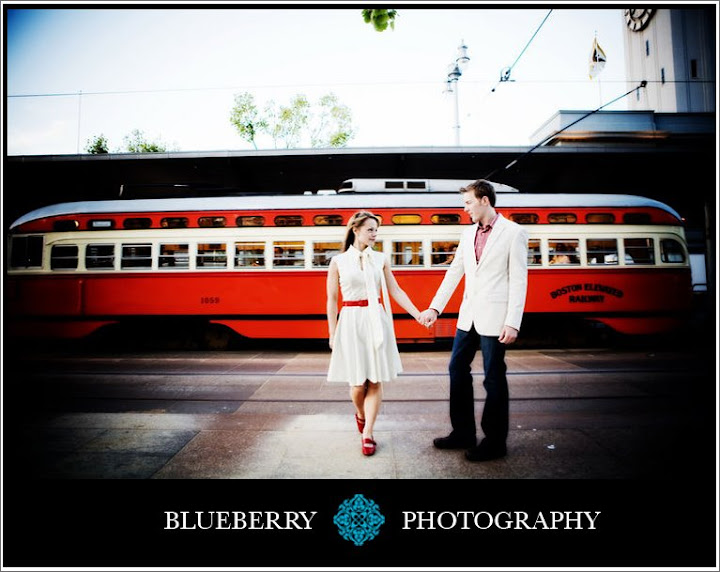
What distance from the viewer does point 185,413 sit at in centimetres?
390

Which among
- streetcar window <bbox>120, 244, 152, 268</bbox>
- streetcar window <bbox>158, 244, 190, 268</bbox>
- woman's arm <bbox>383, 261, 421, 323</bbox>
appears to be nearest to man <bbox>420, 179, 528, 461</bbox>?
woman's arm <bbox>383, 261, 421, 323</bbox>

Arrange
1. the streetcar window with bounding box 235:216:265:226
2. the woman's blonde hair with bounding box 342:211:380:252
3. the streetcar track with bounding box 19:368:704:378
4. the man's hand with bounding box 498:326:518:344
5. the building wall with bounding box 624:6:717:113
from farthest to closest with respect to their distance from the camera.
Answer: the building wall with bounding box 624:6:717:113
the streetcar window with bounding box 235:216:265:226
the streetcar track with bounding box 19:368:704:378
the woman's blonde hair with bounding box 342:211:380:252
the man's hand with bounding box 498:326:518:344

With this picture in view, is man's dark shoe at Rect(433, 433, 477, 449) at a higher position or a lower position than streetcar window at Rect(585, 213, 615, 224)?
lower

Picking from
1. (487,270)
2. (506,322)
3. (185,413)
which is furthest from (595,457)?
(185,413)

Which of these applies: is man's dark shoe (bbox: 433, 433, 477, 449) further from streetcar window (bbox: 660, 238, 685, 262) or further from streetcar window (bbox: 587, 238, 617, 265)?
streetcar window (bbox: 660, 238, 685, 262)

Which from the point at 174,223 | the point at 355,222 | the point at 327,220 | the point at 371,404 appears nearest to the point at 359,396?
the point at 371,404

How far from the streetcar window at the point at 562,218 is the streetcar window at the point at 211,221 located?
7.20 meters

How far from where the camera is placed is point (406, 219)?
24.3 ft

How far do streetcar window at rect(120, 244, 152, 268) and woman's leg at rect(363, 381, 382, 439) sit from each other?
22.2 feet

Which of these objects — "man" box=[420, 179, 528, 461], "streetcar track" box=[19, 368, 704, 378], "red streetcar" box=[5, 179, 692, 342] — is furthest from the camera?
"red streetcar" box=[5, 179, 692, 342]

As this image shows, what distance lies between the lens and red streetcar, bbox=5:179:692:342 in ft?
24.0

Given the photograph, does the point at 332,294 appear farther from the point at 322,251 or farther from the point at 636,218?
the point at 636,218

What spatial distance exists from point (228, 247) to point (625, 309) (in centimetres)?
875

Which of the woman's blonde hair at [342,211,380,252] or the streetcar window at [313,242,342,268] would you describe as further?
the streetcar window at [313,242,342,268]
